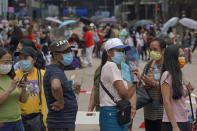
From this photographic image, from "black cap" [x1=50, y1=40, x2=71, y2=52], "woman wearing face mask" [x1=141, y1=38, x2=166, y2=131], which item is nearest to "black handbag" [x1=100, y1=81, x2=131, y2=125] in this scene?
"black cap" [x1=50, y1=40, x2=71, y2=52]

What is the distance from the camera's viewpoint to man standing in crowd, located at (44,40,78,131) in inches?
190

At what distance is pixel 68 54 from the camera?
5.03 m

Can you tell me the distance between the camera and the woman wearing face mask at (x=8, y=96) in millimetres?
4883

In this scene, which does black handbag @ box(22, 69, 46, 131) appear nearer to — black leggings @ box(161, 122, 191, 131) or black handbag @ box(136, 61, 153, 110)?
black handbag @ box(136, 61, 153, 110)

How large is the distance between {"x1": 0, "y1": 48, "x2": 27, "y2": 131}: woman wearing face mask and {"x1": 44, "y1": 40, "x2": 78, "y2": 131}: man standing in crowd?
A: 0.32 m

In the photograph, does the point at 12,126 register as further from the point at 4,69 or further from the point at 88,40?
the point at 88,40

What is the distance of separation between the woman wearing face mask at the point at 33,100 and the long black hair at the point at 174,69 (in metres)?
1.50

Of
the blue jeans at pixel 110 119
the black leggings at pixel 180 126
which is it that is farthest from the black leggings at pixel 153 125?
the blue jeans at pixel 110 119

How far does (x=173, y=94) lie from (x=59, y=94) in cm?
127

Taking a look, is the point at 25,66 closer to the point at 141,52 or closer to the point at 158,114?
the point at 158,114

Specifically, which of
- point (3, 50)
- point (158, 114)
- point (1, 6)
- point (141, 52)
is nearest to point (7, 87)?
point (3, 50)

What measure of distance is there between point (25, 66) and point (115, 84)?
1.39 meters

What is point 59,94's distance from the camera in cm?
480

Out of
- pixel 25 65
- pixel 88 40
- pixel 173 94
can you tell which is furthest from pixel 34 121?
pixel 88 40
